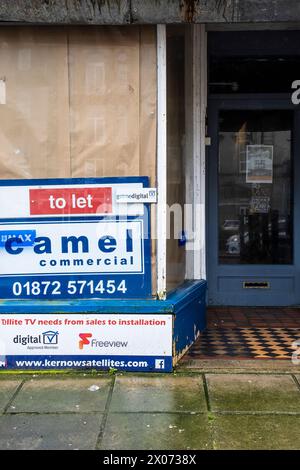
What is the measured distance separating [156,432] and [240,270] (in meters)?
3.59

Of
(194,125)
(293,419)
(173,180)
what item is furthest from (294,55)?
(293,419)

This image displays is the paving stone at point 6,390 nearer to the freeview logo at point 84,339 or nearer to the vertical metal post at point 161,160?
the freeview logo at point 84,339

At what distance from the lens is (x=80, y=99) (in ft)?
15.6

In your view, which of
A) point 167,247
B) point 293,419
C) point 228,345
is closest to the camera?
point 293,419

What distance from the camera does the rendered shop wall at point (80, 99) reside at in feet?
15.5

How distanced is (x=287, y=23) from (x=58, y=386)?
359cm

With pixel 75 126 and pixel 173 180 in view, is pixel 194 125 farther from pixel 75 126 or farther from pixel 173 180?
pixel 75 126

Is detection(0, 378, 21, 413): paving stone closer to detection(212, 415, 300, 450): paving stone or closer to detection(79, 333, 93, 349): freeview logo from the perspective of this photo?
detection(79, 333, 93, 349): freeview logo

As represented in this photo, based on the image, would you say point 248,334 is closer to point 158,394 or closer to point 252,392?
point 252,392

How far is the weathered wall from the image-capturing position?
450 centimetres

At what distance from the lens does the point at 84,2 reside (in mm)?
4500

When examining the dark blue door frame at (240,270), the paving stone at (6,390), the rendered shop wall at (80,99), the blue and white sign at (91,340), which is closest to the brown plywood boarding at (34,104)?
the rendered shop wall at (80,99)

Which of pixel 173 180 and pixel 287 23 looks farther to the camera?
pixel 173 180

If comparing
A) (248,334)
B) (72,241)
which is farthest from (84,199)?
(248,334)
